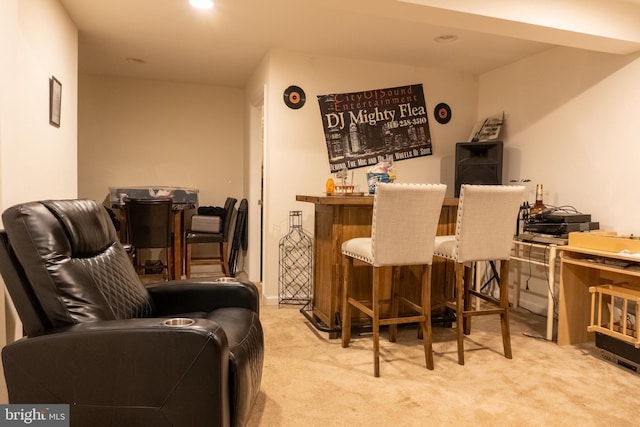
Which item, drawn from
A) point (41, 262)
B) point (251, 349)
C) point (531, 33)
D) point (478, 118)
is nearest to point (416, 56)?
point (478, 118)

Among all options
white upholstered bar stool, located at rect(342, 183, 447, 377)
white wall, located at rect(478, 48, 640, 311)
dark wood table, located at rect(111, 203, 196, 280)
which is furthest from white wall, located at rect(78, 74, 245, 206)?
white upholstered bar stool, located at rect(342, 183, 447, 377)

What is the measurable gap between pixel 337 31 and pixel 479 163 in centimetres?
181

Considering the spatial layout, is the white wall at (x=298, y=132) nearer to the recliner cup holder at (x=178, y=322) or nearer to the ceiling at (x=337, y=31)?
the ceiling at (x=337, y=31)

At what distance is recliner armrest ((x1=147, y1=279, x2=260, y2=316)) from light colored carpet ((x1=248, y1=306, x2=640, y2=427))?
1.68 ft

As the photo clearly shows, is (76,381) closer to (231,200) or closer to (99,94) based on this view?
(231,200)

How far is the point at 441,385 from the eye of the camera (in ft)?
7.60

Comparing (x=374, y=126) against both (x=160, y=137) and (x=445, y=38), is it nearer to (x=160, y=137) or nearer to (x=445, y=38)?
(x=445, y=38)

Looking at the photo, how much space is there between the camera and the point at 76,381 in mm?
1304

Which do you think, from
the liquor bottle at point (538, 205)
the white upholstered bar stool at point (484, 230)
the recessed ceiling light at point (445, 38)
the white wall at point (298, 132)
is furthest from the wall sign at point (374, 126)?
the white upholstered bar stool at point (484, 230)

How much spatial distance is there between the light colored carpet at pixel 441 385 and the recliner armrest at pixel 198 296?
51cm

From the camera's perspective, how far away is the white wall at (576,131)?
316cm

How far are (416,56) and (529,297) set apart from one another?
→ 2453mm

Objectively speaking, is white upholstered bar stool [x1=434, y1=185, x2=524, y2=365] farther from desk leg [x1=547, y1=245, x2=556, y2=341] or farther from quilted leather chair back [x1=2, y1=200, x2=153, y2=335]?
quilted leather chair back [x1=2, y1=200, x2=153, y2=335]

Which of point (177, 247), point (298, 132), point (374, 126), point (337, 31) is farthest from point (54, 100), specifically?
point (374, 126)
